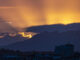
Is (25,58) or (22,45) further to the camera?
(22,45)

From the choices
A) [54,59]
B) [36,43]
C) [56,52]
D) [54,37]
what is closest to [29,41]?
[36,43]

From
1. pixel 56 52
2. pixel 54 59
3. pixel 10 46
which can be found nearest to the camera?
pixel 54 59

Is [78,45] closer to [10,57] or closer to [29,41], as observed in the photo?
[29,41]

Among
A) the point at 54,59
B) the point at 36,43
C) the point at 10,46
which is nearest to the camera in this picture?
the point at 54,59

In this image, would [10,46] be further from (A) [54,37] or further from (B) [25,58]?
(B) [25,58]

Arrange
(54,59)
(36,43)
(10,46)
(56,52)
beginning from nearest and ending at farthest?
(54,59) < (56,52) < (10,46) < (36,43)

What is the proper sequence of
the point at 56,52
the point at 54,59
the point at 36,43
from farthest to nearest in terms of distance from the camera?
the point at 36,43, the point at 56,52, the point at 54,59

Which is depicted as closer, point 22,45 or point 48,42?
point 22,45

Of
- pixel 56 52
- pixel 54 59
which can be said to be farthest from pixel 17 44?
pixel 54 59
